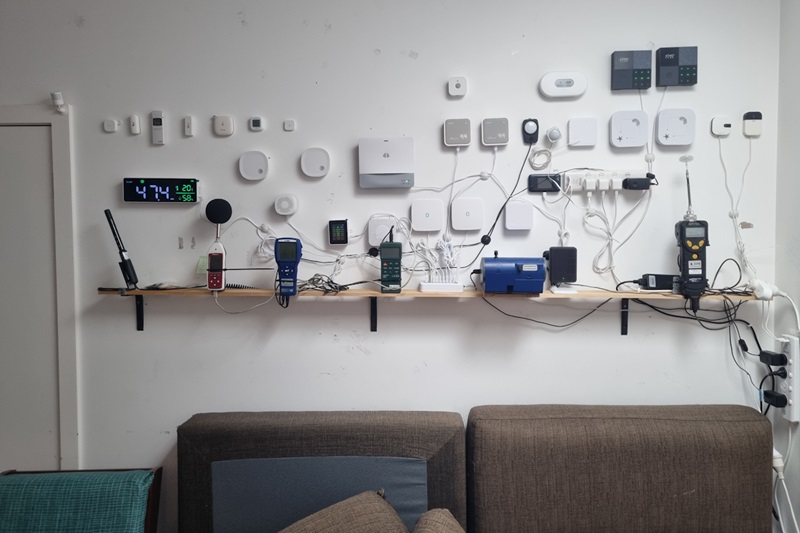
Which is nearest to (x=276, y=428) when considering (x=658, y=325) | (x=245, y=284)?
(x=245, y=284)

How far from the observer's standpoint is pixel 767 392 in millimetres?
1627

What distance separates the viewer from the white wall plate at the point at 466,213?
5.47ft

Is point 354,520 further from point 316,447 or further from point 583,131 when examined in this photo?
point 583,131

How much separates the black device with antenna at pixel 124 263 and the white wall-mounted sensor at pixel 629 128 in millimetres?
2083

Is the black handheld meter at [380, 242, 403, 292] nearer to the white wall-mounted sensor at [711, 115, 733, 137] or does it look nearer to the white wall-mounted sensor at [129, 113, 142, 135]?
the white wall-mounted sensor at [129, 113, 142, 135]

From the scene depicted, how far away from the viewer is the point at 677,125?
1624mm

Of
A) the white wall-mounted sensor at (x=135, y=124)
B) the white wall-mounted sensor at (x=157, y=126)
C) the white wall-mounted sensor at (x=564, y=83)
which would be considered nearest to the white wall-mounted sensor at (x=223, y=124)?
the white wall-mounted sensor at (x=157, y=126)

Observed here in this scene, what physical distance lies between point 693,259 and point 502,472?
110cm

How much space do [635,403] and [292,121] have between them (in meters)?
1.94

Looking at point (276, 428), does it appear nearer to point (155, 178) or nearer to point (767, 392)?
point (155, 178)

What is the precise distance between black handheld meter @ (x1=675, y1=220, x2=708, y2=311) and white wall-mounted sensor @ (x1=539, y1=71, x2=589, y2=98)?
2.30 ft

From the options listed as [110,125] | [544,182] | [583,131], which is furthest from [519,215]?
[110,125]

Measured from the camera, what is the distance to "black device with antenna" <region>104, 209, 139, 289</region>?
159cm

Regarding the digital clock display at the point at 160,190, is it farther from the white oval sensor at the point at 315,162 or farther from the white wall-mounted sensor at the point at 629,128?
the white wall-mounted sensor at the point at 629,128
